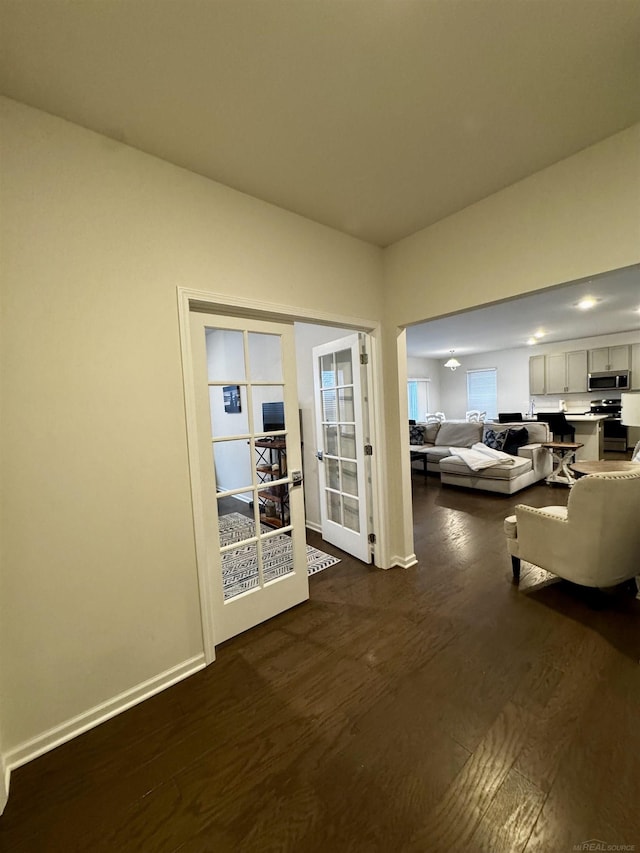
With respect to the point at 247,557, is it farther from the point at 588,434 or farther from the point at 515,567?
the point at 588,434

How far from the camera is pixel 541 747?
1348mm

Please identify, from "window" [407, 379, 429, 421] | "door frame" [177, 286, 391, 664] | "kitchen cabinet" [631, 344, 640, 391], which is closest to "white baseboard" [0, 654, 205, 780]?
"door frame" [177, 286, 391, 664]

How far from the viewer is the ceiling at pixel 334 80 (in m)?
1.12

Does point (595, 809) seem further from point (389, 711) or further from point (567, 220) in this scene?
point (567, 220)

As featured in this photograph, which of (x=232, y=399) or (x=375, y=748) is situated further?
(x=232, y=399)

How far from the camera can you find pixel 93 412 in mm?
1534

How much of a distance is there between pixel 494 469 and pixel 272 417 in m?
3.73

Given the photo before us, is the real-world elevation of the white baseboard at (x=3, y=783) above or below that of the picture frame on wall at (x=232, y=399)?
below

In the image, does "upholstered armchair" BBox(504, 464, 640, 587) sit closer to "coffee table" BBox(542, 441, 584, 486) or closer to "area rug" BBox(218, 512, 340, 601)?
"area rug" BBox(218, 512, 340, 601)

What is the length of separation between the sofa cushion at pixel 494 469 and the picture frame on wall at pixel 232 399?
3939 mm

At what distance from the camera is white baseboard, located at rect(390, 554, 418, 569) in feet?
9.39

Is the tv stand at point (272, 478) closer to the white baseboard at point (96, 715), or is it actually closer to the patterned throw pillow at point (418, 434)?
the white baseboard at point (96, 715)

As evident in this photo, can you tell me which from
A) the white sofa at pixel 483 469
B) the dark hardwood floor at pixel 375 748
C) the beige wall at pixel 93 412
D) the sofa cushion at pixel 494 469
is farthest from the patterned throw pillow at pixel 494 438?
the beige wall at pixel 93 412

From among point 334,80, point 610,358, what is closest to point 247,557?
point 334,80
